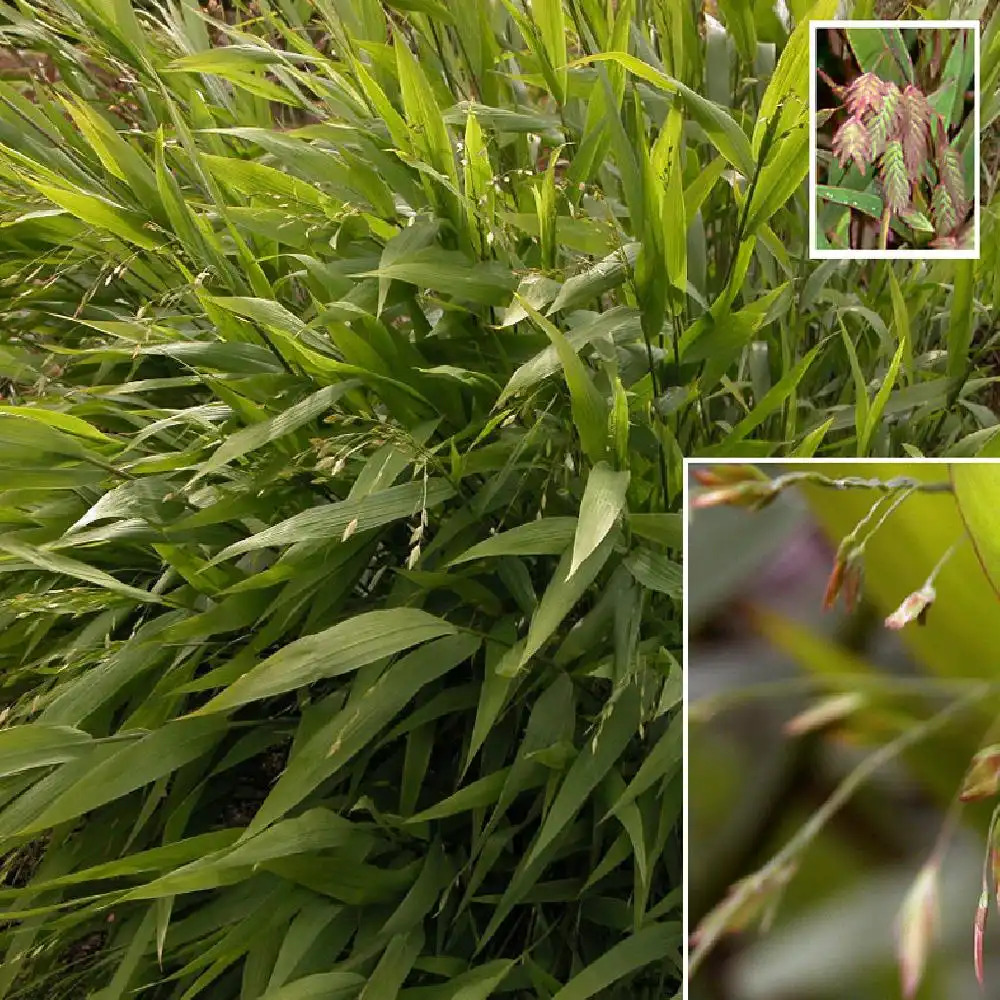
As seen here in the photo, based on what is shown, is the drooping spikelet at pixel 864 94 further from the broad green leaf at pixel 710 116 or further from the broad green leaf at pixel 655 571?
the broad green leaf at pixel 655 571

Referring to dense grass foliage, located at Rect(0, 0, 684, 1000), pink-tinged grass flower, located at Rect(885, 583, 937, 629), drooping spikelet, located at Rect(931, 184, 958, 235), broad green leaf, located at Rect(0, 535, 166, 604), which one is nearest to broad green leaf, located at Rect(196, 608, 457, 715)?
dense grass foliage, located at Rect(0, 0, 684, 1000)

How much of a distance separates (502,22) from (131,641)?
0.52 metres

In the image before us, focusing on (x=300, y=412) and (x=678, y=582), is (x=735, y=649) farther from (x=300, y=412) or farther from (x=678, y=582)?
(x=300, y=412)

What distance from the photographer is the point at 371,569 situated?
55 centimetres

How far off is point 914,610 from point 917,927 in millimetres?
130

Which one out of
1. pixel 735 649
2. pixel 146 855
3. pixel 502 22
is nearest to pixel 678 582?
pixel 735 649

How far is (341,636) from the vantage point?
0.42m

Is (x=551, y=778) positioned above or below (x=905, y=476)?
below

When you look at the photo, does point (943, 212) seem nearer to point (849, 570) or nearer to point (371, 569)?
point (849, 570)

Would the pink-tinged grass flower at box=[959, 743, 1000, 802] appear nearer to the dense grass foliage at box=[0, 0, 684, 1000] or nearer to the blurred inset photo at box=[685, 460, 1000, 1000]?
the blurred inset photo at box=[685, 460, 1000, 1000]

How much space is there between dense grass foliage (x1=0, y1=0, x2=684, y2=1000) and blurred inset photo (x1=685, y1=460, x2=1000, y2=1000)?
0.06 metres

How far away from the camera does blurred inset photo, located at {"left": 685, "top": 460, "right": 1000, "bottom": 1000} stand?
357mm

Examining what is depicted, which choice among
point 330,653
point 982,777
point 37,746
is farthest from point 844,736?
point 37,746

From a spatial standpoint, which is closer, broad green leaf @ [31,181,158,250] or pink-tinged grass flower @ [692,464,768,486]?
pink-tinged grass flower @ [692,464,768,486]
